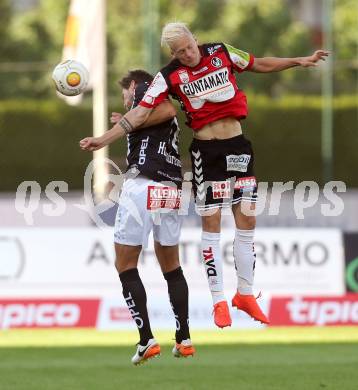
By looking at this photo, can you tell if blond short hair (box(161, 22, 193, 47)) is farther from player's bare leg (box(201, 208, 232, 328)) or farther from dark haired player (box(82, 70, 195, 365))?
player's bare leg (box(201, 208, 232, 328))

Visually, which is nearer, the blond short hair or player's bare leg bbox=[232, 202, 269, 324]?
the blond short hair

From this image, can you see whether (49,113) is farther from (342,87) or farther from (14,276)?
(14,276)

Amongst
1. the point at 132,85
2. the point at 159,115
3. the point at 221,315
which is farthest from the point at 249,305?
the point at 132,85

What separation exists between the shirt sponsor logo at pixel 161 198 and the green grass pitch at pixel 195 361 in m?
1.70

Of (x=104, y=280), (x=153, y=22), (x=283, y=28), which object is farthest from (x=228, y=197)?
(x=283, y=28)

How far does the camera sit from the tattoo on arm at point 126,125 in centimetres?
891

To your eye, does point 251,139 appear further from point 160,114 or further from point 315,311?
point 160,114

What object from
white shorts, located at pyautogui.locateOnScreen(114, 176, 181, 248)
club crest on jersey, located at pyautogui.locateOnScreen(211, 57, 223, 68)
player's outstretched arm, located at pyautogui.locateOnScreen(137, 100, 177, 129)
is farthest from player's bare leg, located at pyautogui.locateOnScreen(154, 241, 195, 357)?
club crest on jersey, located at pyautogui.locateOnScreen(211, 57, 223, 68)

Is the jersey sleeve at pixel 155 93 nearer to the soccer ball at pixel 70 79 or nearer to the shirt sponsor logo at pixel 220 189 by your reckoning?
the soccer ball at pixel 70 79

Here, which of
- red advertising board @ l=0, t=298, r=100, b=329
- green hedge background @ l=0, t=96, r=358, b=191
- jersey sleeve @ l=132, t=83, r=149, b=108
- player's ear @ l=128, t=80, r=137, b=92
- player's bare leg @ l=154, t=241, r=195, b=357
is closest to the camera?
jersey sleeve @ l=132, t=83, r=149, b=108

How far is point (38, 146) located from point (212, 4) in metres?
16.2

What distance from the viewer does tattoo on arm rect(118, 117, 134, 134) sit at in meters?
8.91

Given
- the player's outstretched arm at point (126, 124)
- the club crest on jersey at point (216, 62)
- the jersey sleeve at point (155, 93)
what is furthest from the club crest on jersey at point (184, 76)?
the player's outstretched arm at point (126, 124)

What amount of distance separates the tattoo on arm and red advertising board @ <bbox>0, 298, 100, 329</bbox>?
6.91m
